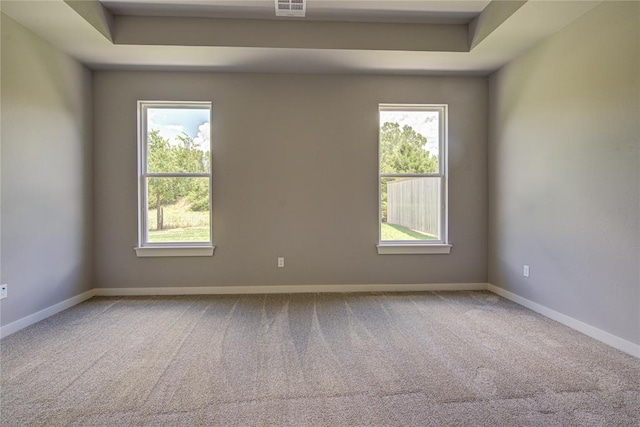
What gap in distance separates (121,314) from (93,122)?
2301 mm

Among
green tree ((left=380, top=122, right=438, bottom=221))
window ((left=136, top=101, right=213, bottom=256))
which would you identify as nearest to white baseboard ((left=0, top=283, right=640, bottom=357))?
window ((left=136, top=101, right=213, bottom=256))

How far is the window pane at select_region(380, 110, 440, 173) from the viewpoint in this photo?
409cm

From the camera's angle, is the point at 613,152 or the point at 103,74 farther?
the point at 103,74

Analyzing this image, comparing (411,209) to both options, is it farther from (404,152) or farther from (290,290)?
(290,290)

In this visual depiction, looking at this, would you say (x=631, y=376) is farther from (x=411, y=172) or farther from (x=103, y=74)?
(x=103, y=74)

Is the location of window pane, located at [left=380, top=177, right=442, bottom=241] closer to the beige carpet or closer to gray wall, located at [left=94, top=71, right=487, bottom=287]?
gray wall, located at [left=94, top=71, right=487, bottom=287]

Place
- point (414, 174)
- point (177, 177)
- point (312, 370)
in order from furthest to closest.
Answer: point (414, 174)
point (177, 177)
point (312, 370)

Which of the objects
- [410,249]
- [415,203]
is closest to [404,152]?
[415,203]

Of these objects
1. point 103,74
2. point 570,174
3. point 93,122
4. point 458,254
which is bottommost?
point 458,254

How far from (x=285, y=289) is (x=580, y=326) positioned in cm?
293

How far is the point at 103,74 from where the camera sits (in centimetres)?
379

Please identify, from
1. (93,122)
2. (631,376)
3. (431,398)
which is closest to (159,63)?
(93,122)

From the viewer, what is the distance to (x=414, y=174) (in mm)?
4082

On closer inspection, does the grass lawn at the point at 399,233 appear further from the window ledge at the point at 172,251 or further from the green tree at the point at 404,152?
the window ledge at the point at 172,251
